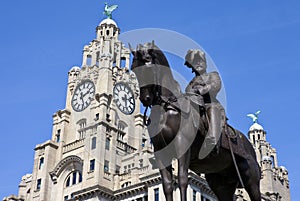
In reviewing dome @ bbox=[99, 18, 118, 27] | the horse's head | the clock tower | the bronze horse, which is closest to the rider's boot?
the bronze horse

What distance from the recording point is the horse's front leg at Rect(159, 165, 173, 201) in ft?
34.3

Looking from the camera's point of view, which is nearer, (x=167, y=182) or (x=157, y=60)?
(x=167, y=182)

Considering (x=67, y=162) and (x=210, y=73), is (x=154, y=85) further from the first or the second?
(x=67, y=162)

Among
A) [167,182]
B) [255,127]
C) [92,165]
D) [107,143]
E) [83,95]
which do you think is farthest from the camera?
[255,127]

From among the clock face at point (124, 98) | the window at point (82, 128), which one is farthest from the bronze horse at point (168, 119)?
the clock face at point (124, 98)

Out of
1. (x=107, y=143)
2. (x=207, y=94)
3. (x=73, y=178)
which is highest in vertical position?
(x=107, y=143)

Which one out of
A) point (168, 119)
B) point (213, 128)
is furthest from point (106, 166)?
point (168, 119)

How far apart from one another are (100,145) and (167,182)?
179 feet

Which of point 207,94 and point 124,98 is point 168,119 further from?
point 124,98

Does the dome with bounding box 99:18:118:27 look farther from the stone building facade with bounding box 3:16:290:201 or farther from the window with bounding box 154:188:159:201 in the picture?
the window with bounding box 154:188:159:201

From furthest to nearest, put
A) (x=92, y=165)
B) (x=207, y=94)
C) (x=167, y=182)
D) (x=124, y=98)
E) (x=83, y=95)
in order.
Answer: (x=83, y=95), (x=124, y=98), (x=92, y=165), (x=207, y=94), (x=167, y=182)

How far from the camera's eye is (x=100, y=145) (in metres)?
64.5

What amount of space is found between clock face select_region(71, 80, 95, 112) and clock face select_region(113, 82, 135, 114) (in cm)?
348

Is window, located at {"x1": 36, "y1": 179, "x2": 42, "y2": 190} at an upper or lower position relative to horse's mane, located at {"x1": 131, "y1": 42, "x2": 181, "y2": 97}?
upper
